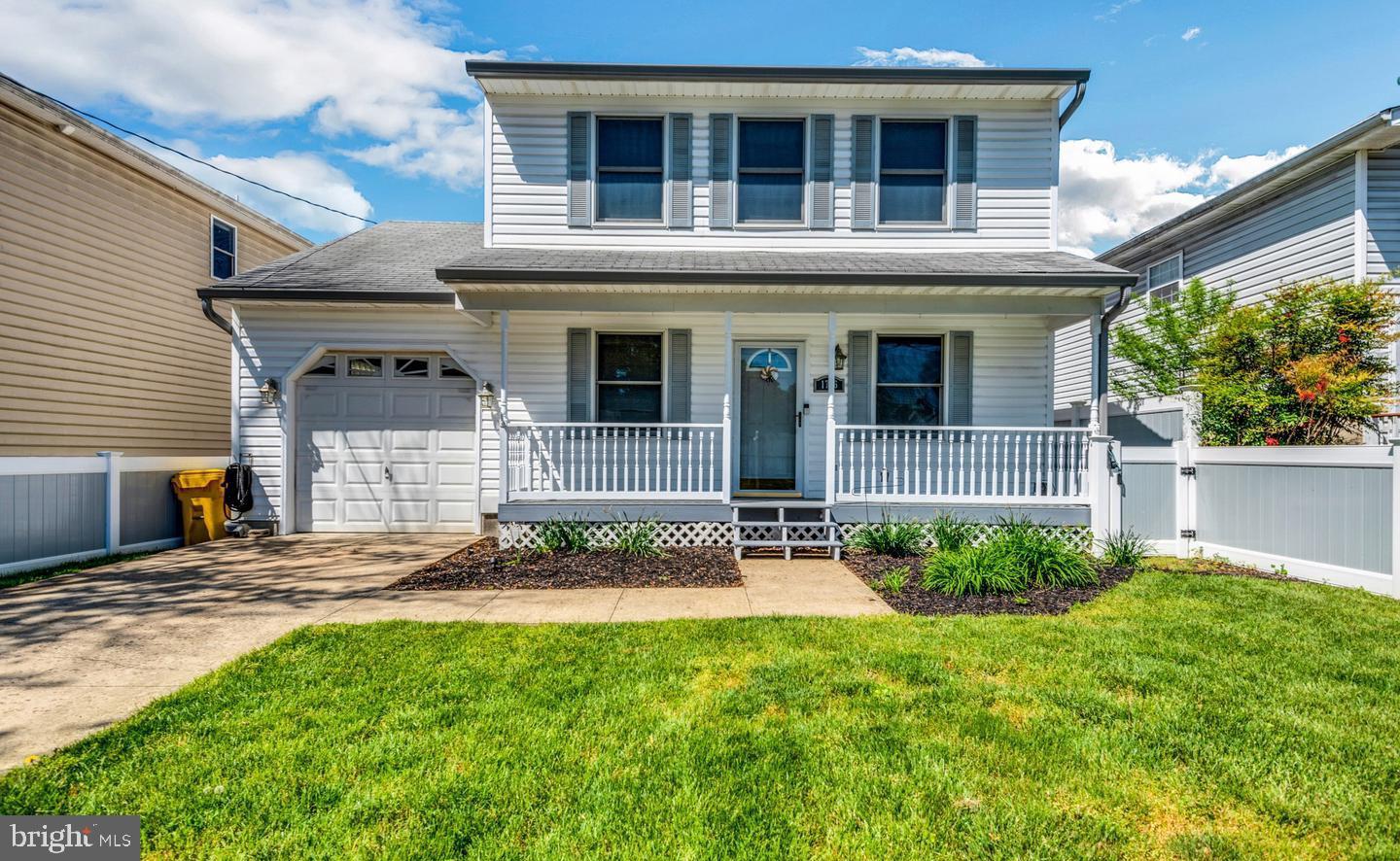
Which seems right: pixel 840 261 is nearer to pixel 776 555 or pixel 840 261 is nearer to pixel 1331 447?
pixel 776 555

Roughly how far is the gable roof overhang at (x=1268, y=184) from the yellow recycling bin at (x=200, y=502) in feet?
53.2

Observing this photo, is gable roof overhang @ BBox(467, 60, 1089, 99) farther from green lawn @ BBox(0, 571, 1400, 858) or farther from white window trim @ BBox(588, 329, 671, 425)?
green lawn @ BBox(0, 571, 1400, 858)

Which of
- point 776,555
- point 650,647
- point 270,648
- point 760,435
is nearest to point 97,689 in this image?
point 270,648

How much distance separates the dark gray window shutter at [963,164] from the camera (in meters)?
8.59

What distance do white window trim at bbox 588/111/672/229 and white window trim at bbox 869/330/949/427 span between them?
3.53 m

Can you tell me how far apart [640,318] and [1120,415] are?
382 inches

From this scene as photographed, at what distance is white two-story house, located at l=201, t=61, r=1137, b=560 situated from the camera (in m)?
8.40

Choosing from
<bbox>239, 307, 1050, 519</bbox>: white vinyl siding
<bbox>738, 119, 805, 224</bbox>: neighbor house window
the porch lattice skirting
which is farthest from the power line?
the porch lattice skirting

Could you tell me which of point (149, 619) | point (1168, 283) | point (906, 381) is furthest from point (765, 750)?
point (1168, 283)

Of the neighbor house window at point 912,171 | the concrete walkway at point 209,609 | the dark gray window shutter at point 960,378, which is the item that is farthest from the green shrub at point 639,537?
the neighbor house window at point 912,171

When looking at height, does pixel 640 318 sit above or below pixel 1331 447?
above

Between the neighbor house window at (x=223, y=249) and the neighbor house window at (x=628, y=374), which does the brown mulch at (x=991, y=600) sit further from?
the neighbor house window at (x=223, y=249)

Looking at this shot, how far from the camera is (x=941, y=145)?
871 cm

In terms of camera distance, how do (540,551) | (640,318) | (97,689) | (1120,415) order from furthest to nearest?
(1120,415) < (640,318) < (540,551) < (97,689)
